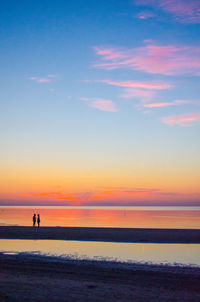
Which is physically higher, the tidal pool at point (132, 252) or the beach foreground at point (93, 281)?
the tidal pool at point (132, 252)

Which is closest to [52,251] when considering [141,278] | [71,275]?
[71,275]

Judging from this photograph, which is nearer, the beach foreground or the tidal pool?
the beach foreground

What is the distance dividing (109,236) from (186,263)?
56.8 ft

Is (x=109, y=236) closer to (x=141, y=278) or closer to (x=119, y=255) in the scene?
(x=119, y=255)

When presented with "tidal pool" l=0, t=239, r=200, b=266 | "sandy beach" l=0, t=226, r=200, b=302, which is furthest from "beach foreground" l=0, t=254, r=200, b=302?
"tidal pool" l=0, t=239, r=200, b=266

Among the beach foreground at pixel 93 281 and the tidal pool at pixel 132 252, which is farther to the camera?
the tidal pool at pixel 132 252

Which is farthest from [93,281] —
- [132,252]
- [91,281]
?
[132,252]

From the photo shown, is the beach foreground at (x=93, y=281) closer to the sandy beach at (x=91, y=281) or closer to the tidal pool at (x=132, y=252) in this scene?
the sandy beach at (x=91, y=281)

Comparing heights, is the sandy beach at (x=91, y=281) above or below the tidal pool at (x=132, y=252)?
below

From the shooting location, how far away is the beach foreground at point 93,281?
1288cm

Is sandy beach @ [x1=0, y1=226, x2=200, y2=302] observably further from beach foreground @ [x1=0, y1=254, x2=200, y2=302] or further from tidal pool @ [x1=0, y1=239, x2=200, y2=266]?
tidal pool @ [x1=0, y1=239, x2=200, y2=266]

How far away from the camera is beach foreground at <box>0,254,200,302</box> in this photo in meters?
12.9

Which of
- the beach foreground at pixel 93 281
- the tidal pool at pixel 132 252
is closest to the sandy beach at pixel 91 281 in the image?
the beach foreground at pixel 93 281

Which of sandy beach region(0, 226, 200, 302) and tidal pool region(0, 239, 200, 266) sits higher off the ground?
tidal pool region(0, 239, 200, 266)
